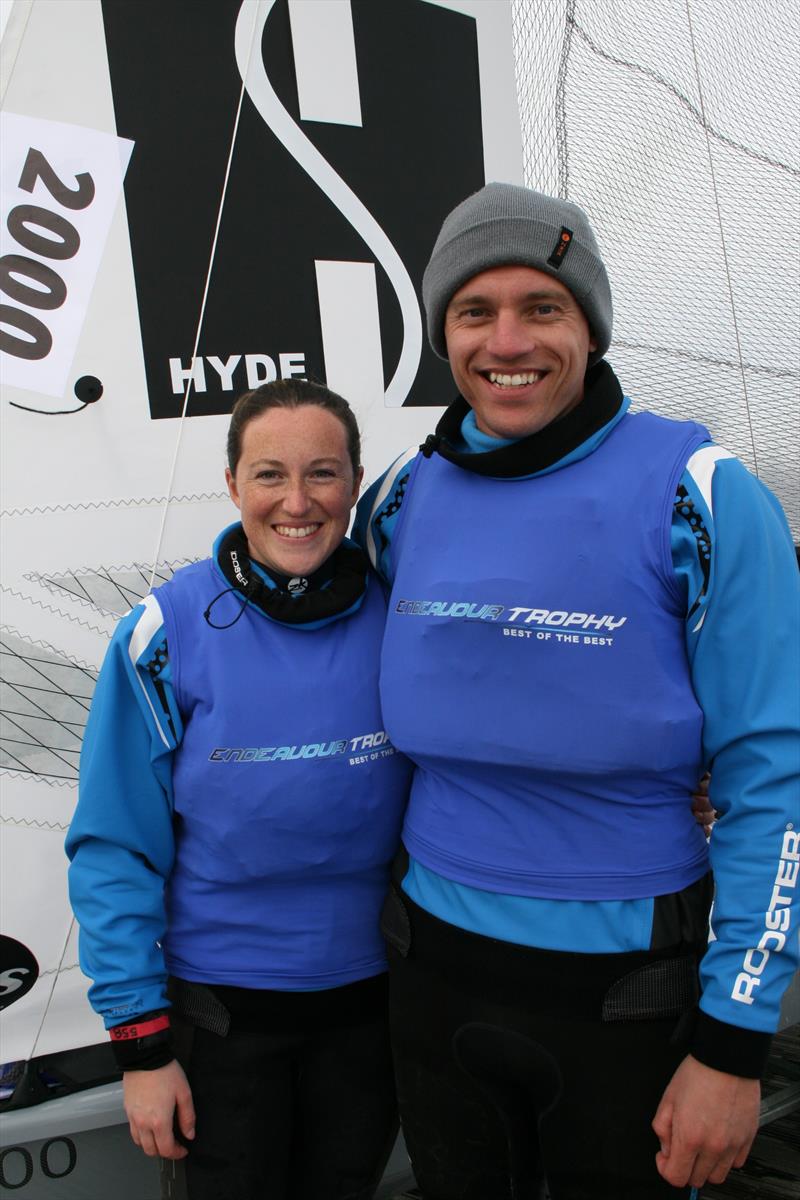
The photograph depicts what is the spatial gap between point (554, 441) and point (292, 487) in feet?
1.09

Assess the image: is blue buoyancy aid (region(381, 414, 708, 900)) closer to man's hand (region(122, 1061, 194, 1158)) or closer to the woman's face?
the woman's face

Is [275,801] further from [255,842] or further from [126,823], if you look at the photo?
[126,823]

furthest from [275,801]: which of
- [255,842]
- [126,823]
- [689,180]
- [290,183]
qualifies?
[689,180]

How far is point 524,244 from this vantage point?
1.08m

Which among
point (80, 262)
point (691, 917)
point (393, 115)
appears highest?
point (393, 115)

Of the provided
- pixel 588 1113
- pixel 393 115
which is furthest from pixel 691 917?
pixel 393 115

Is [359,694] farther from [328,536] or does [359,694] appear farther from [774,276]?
[774,276]

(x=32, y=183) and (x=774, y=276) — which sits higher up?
(x=774, y=276)

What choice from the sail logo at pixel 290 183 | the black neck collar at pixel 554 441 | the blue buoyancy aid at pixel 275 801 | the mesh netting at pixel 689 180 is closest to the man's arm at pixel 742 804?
the black neck collar at pixel 554 441

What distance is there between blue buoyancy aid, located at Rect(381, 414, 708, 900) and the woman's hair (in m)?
0.27

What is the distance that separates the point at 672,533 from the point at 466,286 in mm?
366

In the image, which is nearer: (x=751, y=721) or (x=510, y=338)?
(x=751, y=721)

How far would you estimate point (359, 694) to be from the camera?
1.22 metres

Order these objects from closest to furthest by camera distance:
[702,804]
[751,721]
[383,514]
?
1. [751,721]
2. [702,804]
3. [383,514]
